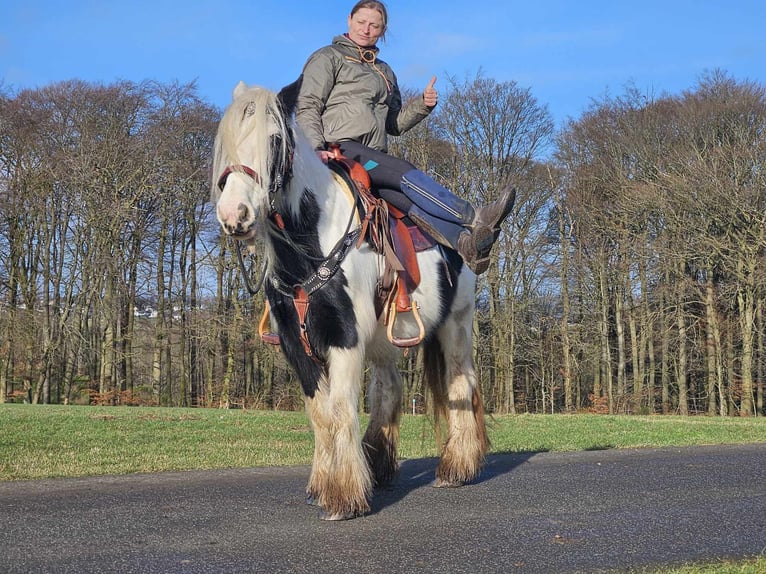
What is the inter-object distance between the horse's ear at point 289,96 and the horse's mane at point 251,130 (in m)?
0.06

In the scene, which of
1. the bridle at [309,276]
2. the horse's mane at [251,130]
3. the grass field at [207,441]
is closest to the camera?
the horse's mane at [251,130]

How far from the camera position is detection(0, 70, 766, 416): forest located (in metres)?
32.3

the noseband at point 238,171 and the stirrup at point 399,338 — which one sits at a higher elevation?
the noseband at point 238,171

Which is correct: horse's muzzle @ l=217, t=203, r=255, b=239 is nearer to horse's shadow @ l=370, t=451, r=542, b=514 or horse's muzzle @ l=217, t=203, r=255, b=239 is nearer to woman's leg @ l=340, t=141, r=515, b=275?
woman's leg @ l=340, t=141, r=515, b=275

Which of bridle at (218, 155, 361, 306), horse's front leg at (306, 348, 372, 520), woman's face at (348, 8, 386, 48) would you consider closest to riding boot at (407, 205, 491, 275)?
bridle at (218, 155, 361, 306)

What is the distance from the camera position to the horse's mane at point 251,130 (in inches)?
204

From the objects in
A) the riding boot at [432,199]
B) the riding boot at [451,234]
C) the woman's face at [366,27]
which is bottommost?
the riding boot at [451,234]

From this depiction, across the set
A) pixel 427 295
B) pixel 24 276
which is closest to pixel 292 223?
pixel 427 295

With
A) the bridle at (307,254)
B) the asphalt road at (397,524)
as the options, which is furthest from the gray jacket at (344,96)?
the asphalt road at (397,524)

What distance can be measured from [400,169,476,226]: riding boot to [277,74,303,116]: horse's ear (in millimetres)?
1453

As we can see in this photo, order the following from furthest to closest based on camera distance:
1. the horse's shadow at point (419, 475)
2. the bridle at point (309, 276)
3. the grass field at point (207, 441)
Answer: the grass field at point (207, 441) < the horse's shadow at point (419, 475) < the bridle at point (309, 276)

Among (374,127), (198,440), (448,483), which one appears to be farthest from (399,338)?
(198,440)

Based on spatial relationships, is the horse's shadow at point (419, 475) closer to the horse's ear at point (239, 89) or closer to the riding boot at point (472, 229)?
the riding boot at point (472, 229)

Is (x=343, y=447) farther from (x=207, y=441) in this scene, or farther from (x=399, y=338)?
(x=207, y=441)
